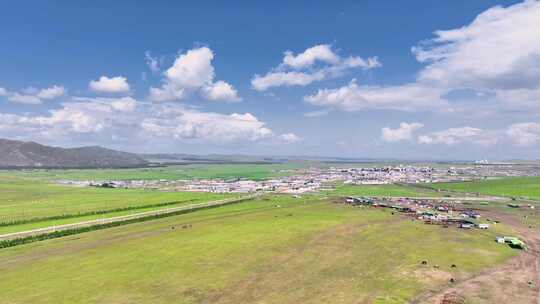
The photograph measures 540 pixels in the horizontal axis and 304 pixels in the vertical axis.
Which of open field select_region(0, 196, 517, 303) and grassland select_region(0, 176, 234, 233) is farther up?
open field select_region(0, 196, 517, 303)

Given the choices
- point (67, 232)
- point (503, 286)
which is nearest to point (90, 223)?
Result: point (67, 232)

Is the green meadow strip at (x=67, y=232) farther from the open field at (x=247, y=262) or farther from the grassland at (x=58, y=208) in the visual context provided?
the grassland at (x=58, y=208)

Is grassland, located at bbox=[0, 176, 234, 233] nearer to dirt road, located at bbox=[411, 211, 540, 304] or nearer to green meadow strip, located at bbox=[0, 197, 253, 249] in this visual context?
green meadow strip, located at bbox=[0, 197, 253, 249]

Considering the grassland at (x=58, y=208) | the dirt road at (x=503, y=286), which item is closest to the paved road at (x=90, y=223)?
the grassland at (x=58, y=208)

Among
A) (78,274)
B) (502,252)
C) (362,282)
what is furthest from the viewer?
(502,252)

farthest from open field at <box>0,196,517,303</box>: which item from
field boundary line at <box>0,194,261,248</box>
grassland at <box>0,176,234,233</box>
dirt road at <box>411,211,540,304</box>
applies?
grassland at <box>0,176,234,233</box>

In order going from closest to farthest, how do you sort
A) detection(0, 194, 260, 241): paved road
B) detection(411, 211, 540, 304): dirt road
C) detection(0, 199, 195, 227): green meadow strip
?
detection(411, 211, 540, 304): dirt road → detection(0, 194, 260, 241): paved road → detection(0, 199, 195, 227): green meadow strip

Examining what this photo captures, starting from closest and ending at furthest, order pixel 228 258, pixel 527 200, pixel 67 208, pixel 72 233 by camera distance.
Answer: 1. pixel 228 258
2. pixel 72 233
3. pixel 67 208
4. pixel 527 200

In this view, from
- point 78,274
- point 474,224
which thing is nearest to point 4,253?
point 78,274

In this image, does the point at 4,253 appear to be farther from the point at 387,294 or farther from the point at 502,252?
the point at 502,252
